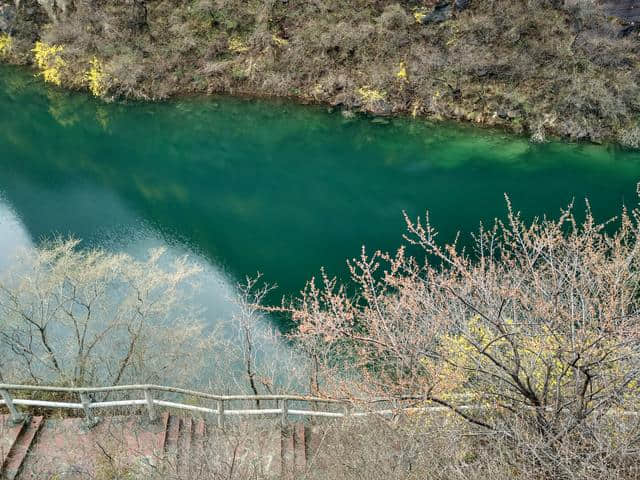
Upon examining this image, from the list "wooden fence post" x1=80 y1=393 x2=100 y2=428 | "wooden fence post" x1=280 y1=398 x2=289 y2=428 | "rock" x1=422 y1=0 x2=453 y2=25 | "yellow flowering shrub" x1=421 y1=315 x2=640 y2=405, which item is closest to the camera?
"yellow flowering shrub" x1=421 y1=315 x2=640 y2=405

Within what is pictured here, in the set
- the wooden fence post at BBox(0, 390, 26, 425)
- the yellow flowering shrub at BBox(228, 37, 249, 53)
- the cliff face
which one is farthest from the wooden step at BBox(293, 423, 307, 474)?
the cliff face

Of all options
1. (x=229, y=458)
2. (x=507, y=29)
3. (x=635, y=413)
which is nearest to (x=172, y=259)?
(x=229, y=458)

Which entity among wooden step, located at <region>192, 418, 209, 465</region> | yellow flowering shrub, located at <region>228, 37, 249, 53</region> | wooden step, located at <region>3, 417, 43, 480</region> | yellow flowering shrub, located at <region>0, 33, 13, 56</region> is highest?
yellow flowering shrub, located at <region>228, 37, 249, 53</region>

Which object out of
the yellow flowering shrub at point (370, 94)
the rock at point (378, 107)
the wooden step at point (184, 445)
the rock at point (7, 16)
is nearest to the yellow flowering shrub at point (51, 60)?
the rock at point (7, 16)

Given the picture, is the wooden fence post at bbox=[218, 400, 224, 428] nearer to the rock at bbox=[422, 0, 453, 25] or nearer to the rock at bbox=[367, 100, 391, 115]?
the rock at bbox=[367, 100, 391, 115]

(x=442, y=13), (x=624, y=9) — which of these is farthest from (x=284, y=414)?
(x=624, y=9)

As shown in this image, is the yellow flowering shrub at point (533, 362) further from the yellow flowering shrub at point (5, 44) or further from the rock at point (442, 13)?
the yellow flowering shrub at point (5, 44)

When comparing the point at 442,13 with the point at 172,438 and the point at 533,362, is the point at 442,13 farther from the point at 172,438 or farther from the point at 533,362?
the point at 172,438
